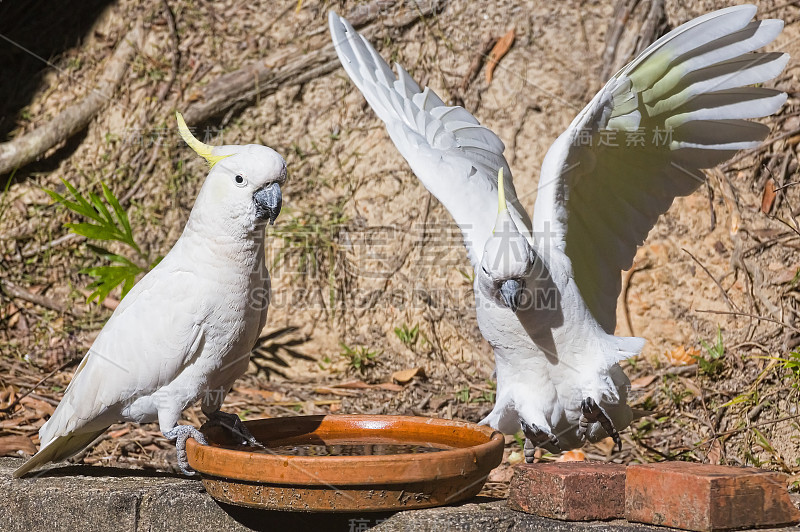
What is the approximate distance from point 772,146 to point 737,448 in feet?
5.42

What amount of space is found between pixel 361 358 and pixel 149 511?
1.97 m

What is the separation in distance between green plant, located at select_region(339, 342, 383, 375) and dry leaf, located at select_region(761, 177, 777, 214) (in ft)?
6.83

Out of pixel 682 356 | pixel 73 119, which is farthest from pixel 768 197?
pixel 73 119

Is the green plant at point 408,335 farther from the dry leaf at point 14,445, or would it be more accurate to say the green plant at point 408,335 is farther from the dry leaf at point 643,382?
the dry leaf at point 14,445

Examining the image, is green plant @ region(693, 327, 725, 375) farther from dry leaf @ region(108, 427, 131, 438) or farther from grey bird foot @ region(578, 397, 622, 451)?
dry leaf @ region(108, 427, 131, 438)

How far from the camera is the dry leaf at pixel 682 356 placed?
387 cm

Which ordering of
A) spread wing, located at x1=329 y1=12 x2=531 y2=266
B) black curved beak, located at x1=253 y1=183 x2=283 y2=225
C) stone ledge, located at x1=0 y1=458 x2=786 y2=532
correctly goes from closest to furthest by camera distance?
stone ledge, located at x1=0 y1=458 x2=786 y2=532 → black curved beak, located at x1=253 y1=183 x2=283 y2=225 → spread wing, located at x1=329 y1=12 x2=531 y2=266

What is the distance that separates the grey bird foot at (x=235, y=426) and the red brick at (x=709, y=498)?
3.75 ft

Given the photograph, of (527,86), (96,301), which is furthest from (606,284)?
(96,301)

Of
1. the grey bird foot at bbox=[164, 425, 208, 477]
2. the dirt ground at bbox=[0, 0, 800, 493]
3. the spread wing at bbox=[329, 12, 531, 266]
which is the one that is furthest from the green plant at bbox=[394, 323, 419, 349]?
the grey bird foot at bbox=[164, 425, 208, 477]

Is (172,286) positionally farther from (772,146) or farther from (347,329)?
(772,146)

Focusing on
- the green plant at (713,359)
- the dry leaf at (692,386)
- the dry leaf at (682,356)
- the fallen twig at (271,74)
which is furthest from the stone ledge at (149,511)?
the fallen twig at (271,74)

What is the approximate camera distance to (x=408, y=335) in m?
4.45

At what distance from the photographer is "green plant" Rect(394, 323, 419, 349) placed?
445cm
